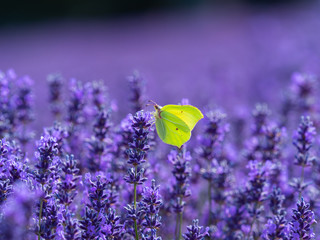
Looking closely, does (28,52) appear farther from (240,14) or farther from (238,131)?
(238,131)

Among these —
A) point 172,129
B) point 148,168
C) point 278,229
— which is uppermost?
point 172,129

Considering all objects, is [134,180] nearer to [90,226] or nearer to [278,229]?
[90,226]

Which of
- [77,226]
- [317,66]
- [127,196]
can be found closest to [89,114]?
[127,196]

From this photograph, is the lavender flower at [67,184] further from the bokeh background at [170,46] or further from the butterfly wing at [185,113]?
the bokeh background at [170,46]

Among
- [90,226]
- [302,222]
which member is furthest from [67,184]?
[302,222]

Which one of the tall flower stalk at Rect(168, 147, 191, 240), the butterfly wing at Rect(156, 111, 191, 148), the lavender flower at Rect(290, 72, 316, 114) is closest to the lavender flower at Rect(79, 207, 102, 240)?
the tall flower stalk at Rect(168, 147, 191, 240)

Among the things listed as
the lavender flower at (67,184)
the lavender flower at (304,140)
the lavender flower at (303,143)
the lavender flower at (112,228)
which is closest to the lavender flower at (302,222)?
the lavender flower at (303,143)

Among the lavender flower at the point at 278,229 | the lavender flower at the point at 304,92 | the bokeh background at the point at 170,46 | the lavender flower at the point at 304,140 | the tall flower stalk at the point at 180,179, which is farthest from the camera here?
the bokeh background at the point at 170,46
